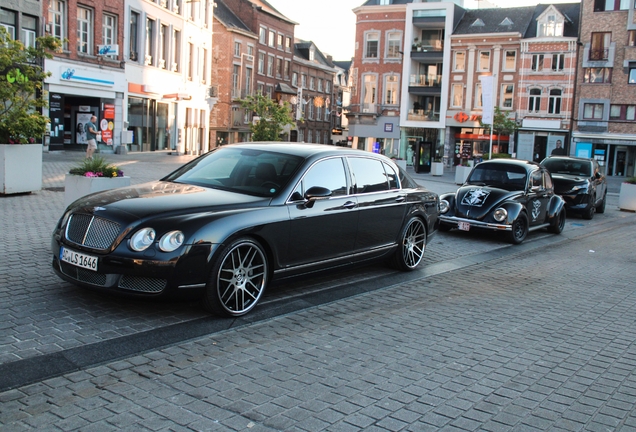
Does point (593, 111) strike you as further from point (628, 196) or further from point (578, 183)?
point (578, 183)

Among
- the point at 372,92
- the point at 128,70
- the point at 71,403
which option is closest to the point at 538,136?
the point at 372,92

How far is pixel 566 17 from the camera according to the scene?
180 feet

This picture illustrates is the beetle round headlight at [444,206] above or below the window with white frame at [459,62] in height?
below

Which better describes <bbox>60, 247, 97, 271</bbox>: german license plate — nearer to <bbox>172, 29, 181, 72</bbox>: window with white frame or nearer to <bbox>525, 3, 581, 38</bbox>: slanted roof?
<bbox>172, 29, 181, 72</bbox>: window with white frame

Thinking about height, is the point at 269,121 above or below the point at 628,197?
above

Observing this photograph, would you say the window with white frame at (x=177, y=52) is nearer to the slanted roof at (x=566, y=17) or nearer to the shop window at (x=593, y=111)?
the slanted roof at (x=566, y=17)

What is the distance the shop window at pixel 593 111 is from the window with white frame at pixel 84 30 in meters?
38.7

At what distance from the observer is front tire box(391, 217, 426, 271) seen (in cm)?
880

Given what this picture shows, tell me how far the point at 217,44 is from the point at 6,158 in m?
50.8

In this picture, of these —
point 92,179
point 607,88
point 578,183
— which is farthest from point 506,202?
point 607,88

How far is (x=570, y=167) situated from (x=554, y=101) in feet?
125

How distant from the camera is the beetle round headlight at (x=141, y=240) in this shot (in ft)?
18.4

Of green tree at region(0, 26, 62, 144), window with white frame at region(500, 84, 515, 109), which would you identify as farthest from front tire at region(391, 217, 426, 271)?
window with white frame at region(500, 84, 515, 109)

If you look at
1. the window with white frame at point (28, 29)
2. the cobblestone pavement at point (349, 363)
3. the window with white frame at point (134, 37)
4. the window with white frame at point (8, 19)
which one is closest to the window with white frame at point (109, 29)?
the window with white frame at point (134, 37)
